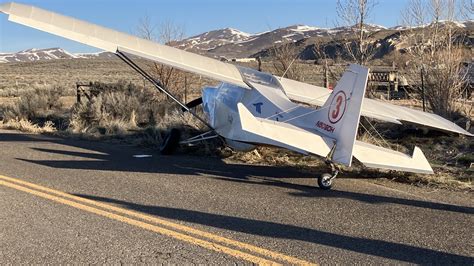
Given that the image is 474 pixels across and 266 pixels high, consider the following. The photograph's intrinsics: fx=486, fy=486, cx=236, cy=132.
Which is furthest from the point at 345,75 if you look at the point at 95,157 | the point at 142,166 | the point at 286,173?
the point at 95,157

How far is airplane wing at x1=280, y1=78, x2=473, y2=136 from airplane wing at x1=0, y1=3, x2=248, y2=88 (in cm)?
166

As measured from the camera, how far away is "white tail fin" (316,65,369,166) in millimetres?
6793

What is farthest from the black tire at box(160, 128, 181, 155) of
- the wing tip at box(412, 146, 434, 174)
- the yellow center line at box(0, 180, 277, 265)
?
the wing tip at box(412, 146, 434, 174)

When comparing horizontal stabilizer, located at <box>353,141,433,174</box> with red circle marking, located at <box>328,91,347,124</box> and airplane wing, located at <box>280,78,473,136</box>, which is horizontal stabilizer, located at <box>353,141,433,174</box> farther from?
airplane wing, located at <box>280,78,473,136</box>

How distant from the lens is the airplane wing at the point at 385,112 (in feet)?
29.5

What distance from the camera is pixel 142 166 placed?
9227 millimetres

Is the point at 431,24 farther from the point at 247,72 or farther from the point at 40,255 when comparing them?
the point at 40,255

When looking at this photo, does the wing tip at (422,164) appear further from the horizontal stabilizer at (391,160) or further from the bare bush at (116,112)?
the bare bush at (116,112)

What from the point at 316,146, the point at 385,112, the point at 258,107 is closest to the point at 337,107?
the point at 316,146

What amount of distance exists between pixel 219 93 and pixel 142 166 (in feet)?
7.71

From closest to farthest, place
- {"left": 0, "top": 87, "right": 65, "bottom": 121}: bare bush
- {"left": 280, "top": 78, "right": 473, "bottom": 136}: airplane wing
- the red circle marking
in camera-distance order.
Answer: the red circle marking
{"left": 280, "top": 78, "right": 473, "bottom": 136}: airplane wing
{"left": 0, "top": 87, "right": 65, "bottom": 121}: bare bush

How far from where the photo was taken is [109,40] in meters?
8.86

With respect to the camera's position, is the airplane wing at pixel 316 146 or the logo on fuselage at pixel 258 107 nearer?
the airplane wing at pixel 316 146

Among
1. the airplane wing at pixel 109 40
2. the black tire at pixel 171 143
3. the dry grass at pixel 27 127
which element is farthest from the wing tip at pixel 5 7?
Result: the dry grass at pixel 27 127
